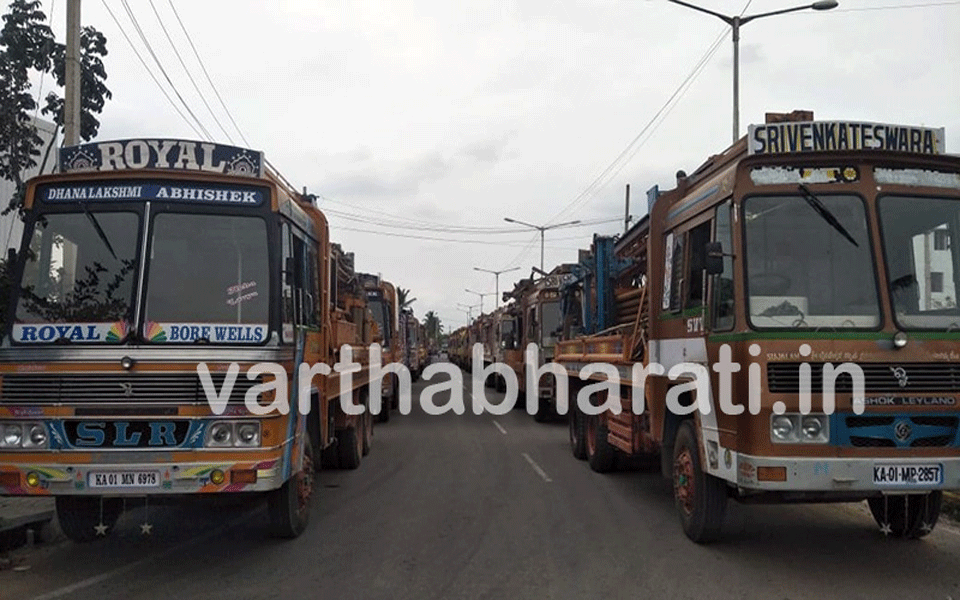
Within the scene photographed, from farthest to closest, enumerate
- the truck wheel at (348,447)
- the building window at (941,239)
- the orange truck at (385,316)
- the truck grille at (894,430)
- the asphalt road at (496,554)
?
the orange truck at (385,316)
the truck wheel at (348,447)
the building window at (941,239)
the truck grille at (894,430)
the asphalt road at (496,554)

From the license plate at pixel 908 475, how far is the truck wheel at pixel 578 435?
668 cm

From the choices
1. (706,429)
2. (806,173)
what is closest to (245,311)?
(706,429)

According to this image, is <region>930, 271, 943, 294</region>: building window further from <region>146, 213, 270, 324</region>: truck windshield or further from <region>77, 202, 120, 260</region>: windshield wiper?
<region>77, 202, 120, 260</region>: windshield wiper

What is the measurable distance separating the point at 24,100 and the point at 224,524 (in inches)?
291

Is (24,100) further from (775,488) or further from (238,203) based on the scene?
(775,488)

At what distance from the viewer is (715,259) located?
20.9ft

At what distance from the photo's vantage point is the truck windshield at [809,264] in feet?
20.7

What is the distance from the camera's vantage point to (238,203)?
22.0 feet

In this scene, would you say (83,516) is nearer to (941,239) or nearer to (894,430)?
(894,430)

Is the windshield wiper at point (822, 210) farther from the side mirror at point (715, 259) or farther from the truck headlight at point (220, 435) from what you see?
the truck headlight at point (220, 435)

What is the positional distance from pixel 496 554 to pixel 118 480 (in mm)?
3136

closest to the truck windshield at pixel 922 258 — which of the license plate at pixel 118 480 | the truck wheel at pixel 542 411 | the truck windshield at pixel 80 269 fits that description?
the license plate at pixel 118 480

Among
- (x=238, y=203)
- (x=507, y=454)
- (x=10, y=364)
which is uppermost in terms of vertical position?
(x=238, y=203)

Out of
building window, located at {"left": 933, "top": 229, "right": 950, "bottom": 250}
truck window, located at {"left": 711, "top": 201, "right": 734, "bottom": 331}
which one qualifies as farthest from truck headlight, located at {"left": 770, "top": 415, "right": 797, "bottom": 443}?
building window, located at {"left": 933, "top": 229, "right": 950, "bottom": 250}
